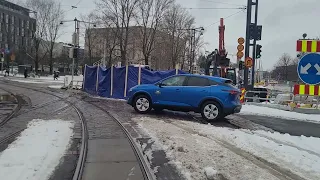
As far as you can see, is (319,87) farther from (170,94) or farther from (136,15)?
(136,15)

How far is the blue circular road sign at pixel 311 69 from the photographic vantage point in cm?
884

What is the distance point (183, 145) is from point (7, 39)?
320 feet

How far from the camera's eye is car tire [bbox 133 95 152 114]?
1338 centimetres

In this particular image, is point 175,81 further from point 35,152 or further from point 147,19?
point 147,19

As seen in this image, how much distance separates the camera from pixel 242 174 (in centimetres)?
575

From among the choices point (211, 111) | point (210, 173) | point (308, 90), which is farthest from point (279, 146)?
point (308, 90)

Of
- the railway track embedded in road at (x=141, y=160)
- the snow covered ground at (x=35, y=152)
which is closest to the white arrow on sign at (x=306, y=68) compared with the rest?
the railway track embedded in road at (x=141, y=160)

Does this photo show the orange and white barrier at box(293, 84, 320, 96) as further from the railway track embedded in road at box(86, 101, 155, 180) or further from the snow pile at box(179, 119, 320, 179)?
the railway track embedded in road at box(86, 101, 155, 180)

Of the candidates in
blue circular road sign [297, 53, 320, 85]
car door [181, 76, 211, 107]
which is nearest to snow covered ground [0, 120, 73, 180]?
car door [181, 76, 211, 107]

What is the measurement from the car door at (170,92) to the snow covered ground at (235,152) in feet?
7.75

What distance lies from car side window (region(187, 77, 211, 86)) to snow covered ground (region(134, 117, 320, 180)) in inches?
92.8

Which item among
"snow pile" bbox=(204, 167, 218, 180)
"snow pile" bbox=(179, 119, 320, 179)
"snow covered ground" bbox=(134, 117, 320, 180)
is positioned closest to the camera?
"snow pile" bbox=(204, 167, 218, 180)

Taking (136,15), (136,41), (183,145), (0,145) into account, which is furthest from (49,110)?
(136,41)

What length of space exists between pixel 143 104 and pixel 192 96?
83.3 inches
